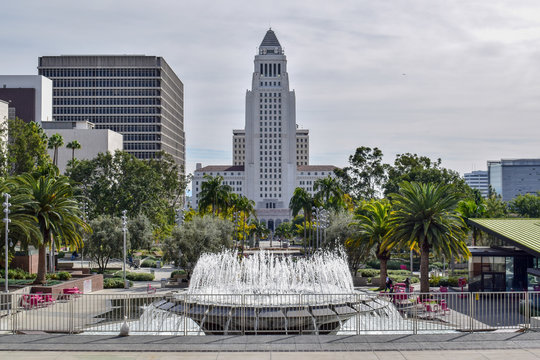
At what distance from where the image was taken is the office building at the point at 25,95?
12269cm

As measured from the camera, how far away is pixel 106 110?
6235 inches

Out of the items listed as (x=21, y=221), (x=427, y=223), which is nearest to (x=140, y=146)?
(x=21, y=221)

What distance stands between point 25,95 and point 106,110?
3601cm

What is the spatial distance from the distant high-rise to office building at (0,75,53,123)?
106 feet

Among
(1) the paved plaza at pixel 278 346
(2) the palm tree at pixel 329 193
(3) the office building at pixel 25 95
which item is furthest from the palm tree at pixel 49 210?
(3) the office building at pixel 25 95

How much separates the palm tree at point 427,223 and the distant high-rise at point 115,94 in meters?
128

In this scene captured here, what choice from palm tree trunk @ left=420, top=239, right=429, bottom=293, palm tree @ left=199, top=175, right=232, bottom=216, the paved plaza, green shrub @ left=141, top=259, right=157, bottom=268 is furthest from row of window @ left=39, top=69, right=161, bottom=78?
the paved plaza

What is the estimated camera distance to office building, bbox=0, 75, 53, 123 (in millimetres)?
122688

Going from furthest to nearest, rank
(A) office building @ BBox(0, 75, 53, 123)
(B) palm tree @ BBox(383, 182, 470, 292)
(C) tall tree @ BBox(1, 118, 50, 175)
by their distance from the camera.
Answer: (A) office building @ BBox(0, 75, 53, 123) → (C) tall tree @ BBox(1, 118, 50, 175) → (B) palm tree @ BBox(383, 182, 470, 292)

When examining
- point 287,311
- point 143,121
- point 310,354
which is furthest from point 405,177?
point 143,121

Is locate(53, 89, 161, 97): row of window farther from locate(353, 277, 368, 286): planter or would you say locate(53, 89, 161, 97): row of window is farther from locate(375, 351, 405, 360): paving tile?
locate(375, 351, 405, 360): paving tile

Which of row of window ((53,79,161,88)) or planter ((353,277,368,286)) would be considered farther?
row of window ((53,79,161,88))

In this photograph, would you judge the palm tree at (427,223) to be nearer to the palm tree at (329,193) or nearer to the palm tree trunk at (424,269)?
the palm tree trunk at (424,269)

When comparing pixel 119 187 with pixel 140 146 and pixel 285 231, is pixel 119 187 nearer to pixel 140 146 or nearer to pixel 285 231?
pixel 140 146
